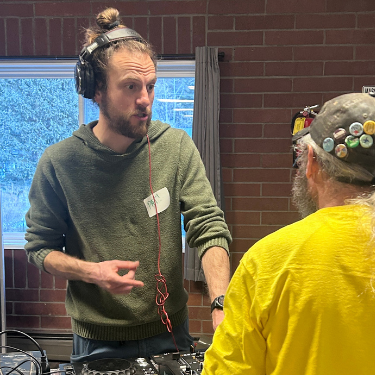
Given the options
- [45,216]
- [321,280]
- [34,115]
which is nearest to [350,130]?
[321,280]

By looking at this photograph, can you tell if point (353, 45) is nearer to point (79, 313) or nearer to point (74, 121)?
point (74, 121)

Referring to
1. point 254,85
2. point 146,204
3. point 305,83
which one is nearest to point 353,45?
point 305,83

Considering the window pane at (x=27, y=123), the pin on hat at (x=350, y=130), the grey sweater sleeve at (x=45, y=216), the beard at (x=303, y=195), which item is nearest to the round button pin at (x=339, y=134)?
the pin on hat at (x=350, y=130)

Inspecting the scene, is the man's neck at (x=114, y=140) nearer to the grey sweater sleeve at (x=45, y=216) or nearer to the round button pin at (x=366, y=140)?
the grey sweater sleeve at (x=45, y=216)

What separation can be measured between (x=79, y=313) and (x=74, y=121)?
236cm

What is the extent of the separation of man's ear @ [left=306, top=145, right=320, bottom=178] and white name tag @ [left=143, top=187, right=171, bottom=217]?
0.71 m

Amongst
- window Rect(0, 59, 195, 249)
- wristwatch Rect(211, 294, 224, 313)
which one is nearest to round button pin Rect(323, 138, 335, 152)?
wristwatch Rect(211, 294, 224, 313)

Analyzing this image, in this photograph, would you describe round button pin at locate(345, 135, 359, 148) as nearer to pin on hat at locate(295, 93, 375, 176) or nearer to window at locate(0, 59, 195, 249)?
pin on hat at locate(295, 93, 375, 176)

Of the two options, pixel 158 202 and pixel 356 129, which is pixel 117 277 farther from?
pixel 356 129

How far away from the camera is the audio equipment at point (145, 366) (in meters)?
1.11

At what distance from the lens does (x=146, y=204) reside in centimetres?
151

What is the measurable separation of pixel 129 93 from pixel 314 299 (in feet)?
3.32

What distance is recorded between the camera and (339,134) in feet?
2.69

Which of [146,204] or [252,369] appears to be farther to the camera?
[146,204]
